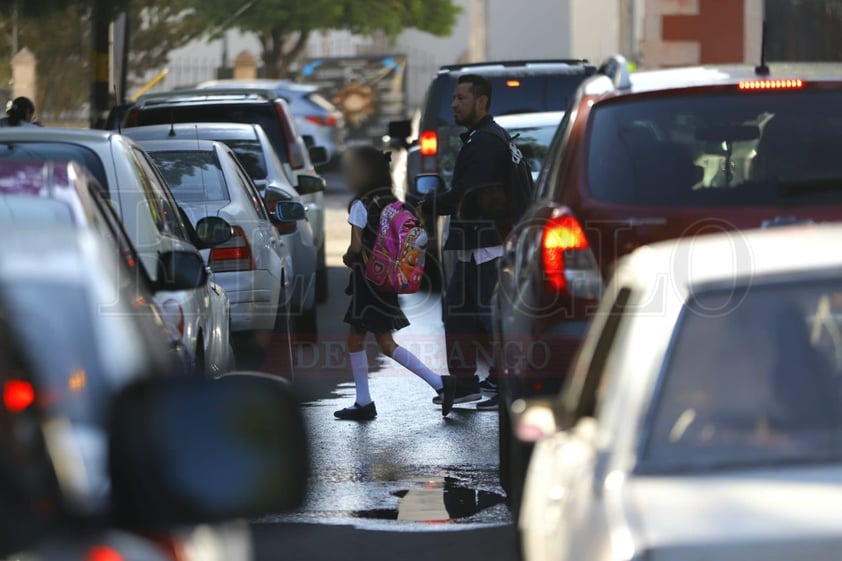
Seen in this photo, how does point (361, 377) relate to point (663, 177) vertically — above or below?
below

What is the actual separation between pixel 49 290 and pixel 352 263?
22.5 feet

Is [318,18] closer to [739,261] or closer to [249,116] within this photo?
[249,116]

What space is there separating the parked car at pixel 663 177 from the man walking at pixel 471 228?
3.42m

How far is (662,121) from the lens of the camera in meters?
6.72

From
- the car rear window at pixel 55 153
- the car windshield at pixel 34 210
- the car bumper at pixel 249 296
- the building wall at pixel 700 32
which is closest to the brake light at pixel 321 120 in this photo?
the building wall at pixel 700 32

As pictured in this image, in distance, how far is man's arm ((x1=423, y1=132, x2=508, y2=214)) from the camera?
34.1 feet

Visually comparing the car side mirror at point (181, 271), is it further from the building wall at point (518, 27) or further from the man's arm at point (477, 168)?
the building wall at point (518, 27)

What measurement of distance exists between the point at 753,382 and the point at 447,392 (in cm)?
641

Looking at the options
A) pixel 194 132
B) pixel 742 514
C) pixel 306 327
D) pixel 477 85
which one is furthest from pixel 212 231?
pixel 742 514

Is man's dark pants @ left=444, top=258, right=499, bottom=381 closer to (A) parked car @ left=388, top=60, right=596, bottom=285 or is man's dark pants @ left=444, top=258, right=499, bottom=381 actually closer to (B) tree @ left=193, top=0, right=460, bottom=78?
(A) parked car @ left=388, top=60, right=596, bottom=285

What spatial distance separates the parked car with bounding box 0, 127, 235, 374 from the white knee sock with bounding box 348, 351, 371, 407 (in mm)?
2124

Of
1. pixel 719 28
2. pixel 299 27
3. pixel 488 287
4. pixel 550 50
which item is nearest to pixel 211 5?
pixel 299 27

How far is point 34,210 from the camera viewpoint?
168 inches

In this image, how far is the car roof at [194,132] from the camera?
12922 mm
